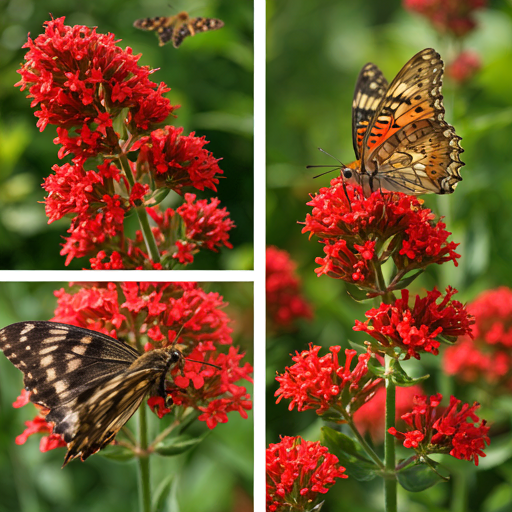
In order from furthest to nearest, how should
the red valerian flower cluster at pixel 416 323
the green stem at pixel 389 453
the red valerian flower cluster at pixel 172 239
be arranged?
the red valerian flower cluster at pixel 172 239, the green stem at pixel 389 453, the red valerian flower cluster at pixel 416 323

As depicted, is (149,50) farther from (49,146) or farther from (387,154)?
(387,154)

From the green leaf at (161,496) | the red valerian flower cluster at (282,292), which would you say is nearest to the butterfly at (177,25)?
the red valerian flower cluster at (282,292)

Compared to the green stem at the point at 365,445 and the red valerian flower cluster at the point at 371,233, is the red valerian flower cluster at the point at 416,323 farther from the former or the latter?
the green stem at the point at 365,445

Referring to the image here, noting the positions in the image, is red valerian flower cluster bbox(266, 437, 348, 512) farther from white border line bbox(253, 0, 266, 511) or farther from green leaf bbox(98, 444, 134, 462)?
green leaf bbox(98, 444, 134, 462)

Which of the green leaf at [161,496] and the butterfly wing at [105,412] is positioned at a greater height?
the butterfly wing at [105,412]

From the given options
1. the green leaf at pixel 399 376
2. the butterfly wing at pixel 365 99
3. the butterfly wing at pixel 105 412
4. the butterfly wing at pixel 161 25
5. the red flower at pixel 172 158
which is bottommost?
the butterfly wing at pixel 105 412

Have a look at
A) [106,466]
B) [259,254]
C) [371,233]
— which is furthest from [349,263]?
[106,466]

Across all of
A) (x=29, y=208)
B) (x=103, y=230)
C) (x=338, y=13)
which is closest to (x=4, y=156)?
(x=29, y=208)
